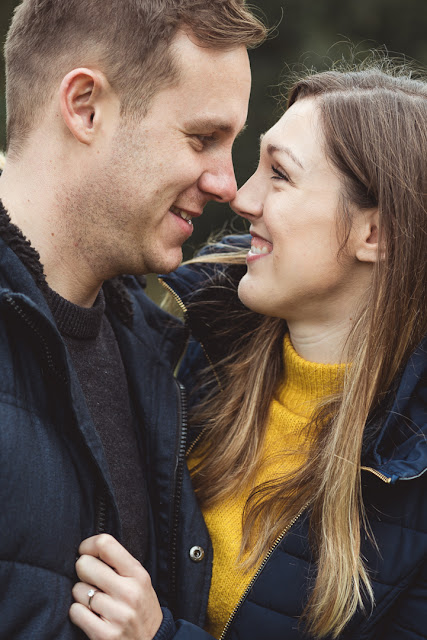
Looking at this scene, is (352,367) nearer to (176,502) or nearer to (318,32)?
(176,502)

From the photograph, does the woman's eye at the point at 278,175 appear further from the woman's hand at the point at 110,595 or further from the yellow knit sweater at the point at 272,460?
the woman's hand at the point at 110,595

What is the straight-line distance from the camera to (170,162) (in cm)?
231

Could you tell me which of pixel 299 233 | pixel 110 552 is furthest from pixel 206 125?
pixel 110 552

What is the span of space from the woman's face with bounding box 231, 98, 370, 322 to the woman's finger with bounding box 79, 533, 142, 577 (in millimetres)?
914

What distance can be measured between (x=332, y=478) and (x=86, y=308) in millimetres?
836

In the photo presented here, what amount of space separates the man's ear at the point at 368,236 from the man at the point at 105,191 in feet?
1.39

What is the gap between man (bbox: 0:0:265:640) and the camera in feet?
6.30

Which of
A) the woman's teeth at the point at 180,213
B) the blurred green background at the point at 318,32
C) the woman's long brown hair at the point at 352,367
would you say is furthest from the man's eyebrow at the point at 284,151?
the blurred green background at the point at 318,32

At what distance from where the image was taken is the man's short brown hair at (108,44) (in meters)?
2.21

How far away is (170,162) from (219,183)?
7.7 inches

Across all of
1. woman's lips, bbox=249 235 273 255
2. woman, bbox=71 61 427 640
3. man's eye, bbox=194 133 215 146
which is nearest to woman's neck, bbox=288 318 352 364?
woman, bbox=71 61 427 640

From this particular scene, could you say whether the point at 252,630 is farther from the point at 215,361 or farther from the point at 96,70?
the point at 96,70

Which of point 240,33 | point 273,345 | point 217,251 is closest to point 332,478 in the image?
point 273,345

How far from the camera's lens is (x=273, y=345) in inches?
106
